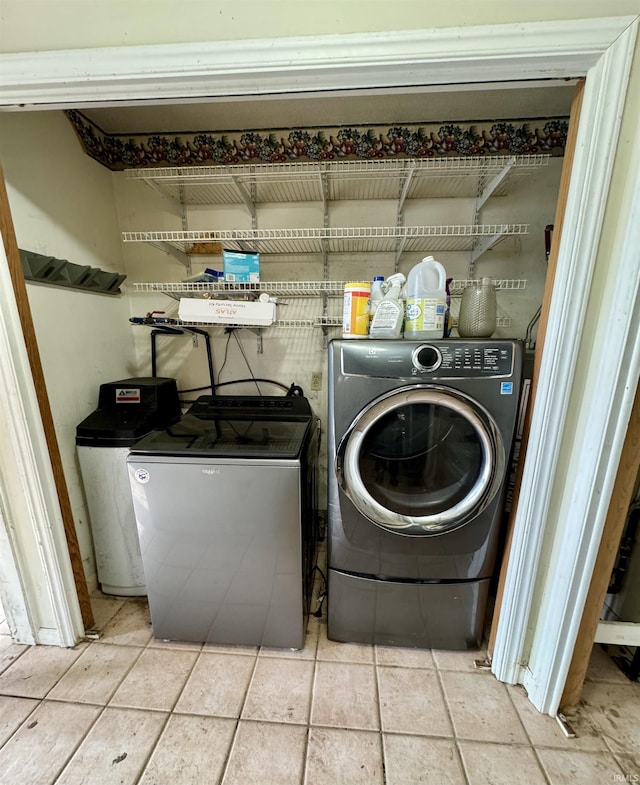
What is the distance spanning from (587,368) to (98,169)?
2.40 metres

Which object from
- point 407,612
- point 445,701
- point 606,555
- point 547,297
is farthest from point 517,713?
point 547,297

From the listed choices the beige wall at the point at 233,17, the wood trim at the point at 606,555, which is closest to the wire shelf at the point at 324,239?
the beige wall at the point at 233,17

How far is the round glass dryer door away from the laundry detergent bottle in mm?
235

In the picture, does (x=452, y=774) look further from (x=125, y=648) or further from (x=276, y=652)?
(x=125, y=648)

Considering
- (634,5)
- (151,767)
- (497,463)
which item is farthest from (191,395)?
(634,5)

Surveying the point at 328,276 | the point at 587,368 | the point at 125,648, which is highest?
the point at 328,276

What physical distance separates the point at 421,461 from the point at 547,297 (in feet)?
2.20

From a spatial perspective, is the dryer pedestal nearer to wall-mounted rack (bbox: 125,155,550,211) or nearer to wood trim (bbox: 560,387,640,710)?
wood trim (bbox: 560,387,640,710)

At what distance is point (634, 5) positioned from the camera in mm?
747

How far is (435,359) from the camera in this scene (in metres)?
1.02

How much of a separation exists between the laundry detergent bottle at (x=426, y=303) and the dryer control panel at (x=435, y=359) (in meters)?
0.09

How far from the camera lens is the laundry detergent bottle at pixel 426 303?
1.09 m

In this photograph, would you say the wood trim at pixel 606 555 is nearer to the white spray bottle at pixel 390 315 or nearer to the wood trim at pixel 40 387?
the white spray bottle at pixel 390 315

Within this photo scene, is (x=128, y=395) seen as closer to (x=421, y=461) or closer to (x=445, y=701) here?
(x=421, y=461)
